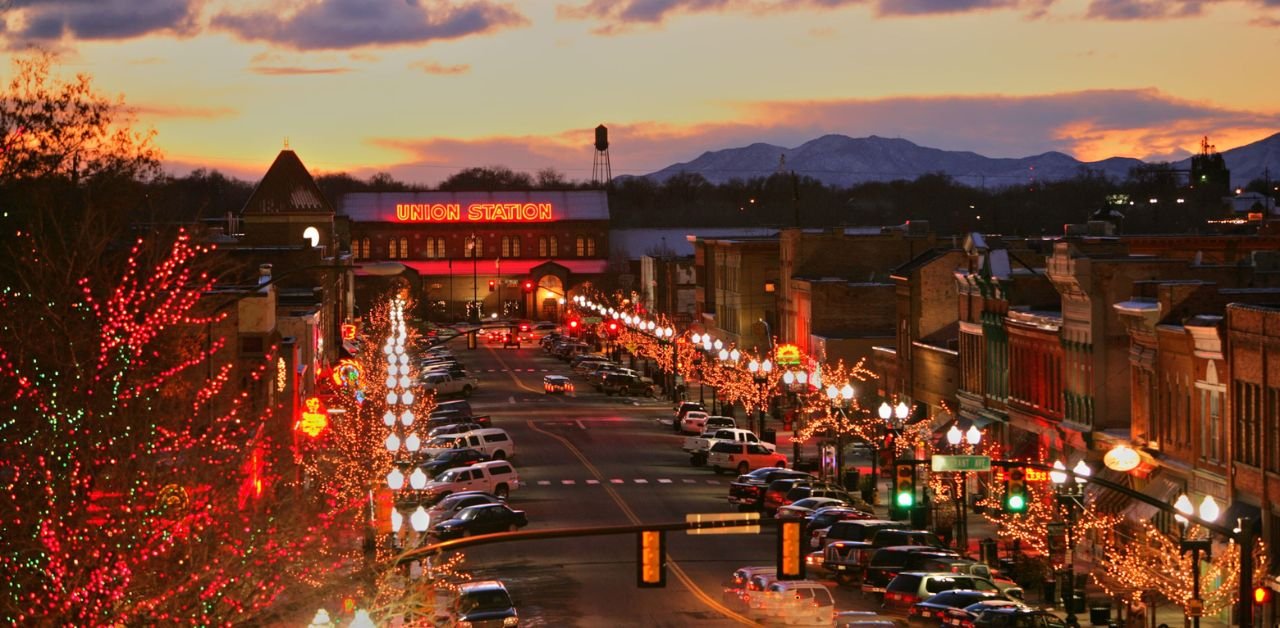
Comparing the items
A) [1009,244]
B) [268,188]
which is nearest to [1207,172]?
[268,188]

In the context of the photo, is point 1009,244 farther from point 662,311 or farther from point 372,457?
point 662,311

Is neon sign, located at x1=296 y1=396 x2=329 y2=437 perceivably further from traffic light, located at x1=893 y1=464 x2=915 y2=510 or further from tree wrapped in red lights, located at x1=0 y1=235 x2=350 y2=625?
traffic light, located at x1=893 y1=464 x2=915 y2=510

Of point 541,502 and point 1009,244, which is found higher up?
point 1009,244

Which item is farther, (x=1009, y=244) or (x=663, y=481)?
(x=1009, y=244)

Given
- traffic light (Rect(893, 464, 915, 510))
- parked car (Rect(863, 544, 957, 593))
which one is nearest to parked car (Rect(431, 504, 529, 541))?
parked car (Rect(863, 544, 957, 593))

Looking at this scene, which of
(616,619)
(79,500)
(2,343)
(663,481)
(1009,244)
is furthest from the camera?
(1009,244)

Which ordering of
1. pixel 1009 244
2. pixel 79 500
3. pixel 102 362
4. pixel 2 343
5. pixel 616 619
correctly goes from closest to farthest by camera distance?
pixel 79 500
pixel 102 362
pixel 2 343
pixel 616 619
pixel 1009 244

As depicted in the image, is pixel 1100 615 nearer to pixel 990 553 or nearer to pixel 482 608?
pixel 990 553

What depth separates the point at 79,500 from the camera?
32.5 meters

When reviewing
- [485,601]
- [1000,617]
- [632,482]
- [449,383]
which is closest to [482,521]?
[485,601]

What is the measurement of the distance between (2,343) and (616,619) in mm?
14444

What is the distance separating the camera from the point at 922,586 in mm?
46594

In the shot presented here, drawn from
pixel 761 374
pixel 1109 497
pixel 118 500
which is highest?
pixel 118 500

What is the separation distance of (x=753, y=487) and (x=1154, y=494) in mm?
15818
